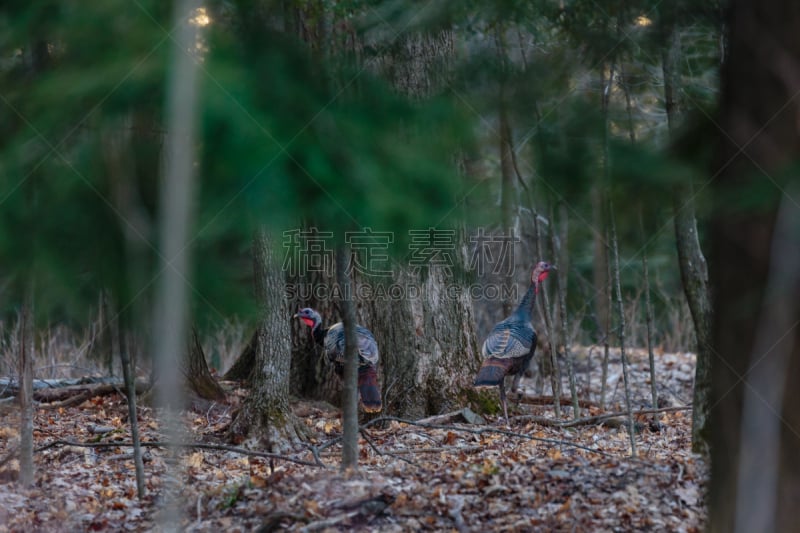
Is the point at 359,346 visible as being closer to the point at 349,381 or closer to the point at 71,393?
the point at 349,381

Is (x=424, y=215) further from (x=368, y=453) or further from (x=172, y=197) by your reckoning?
(x=368, y=453)

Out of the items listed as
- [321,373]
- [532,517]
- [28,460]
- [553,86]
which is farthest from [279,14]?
[321,373]

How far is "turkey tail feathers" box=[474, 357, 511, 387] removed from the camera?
22.9 feet

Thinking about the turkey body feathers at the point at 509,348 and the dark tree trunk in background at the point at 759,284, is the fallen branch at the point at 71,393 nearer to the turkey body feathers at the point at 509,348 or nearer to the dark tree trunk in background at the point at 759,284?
the turkey body feathers at the point at 509,348

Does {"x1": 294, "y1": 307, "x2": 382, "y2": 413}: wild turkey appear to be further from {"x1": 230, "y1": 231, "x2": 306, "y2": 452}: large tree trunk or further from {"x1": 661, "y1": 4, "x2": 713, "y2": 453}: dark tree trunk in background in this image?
{"x1": 661, "y1": 4, "x2": 713, "y2": 453}: dark tree trunk in background

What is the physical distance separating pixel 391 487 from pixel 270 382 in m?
2.16

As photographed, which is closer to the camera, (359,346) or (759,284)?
(759,284)

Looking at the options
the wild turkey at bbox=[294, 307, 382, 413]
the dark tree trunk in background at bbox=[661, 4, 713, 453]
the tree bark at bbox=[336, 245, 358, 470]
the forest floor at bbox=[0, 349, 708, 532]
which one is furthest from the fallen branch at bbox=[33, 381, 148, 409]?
the dark tree trunk in background at bbox=[661, 4, 713, 453]

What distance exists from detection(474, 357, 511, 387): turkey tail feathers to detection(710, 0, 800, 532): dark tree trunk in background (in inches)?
178

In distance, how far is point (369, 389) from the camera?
6906 mm

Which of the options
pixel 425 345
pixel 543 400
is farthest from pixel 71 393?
pixel 543 400

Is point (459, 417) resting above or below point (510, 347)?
below

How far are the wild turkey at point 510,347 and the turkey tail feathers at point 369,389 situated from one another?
86cm

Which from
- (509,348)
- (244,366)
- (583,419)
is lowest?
(583,419)
